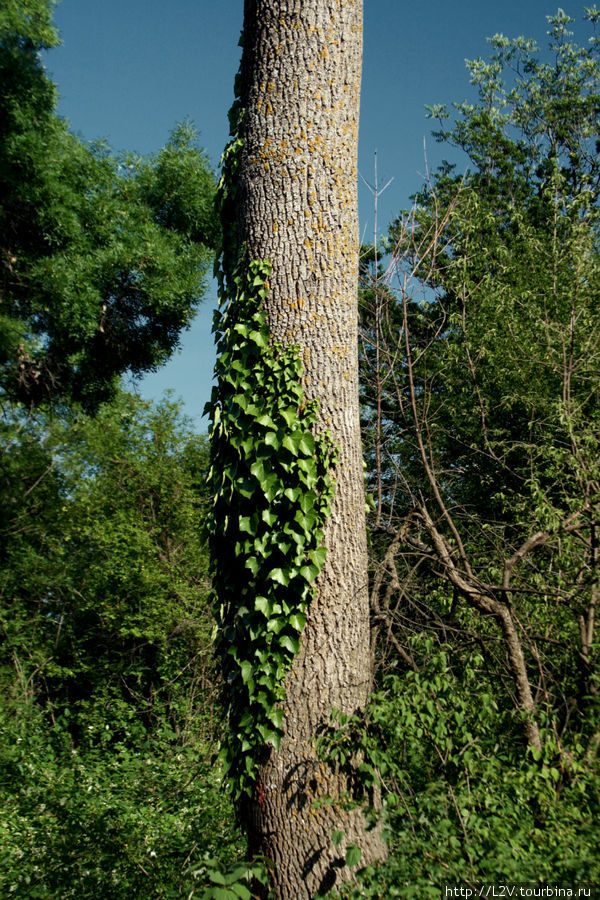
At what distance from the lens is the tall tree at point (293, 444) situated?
3.07 m

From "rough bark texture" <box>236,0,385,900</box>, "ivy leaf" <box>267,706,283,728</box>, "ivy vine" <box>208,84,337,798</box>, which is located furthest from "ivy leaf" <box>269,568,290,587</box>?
"ivy leaf" <box>267,706,283,728</box>

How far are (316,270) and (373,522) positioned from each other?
2334mm

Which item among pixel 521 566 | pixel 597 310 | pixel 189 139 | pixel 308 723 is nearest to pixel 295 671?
pixel 308 723

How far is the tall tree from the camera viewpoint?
10.1 feet

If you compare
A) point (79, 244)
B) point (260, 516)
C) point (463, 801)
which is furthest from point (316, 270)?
point (79, 244)

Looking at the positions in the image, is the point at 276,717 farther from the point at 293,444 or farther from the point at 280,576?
the point at 293,444

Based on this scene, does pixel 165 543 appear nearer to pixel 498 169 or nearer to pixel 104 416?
pixel 104 416

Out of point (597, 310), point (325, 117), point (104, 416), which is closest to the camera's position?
point (325, 117)

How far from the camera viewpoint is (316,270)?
3.52 m

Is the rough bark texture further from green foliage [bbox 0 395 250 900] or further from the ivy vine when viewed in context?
green foliage [bbox 0 395 250 900]

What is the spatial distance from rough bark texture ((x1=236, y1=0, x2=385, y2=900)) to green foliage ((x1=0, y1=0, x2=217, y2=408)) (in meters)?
6.38

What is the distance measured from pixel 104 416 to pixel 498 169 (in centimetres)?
1108

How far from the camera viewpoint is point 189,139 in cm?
1180

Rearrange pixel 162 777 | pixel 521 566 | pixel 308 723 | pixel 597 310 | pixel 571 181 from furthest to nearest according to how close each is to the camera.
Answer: pixel 571 181
pixel 597 310
pixel 162 777
pixel 521 566
pixel 308 723
